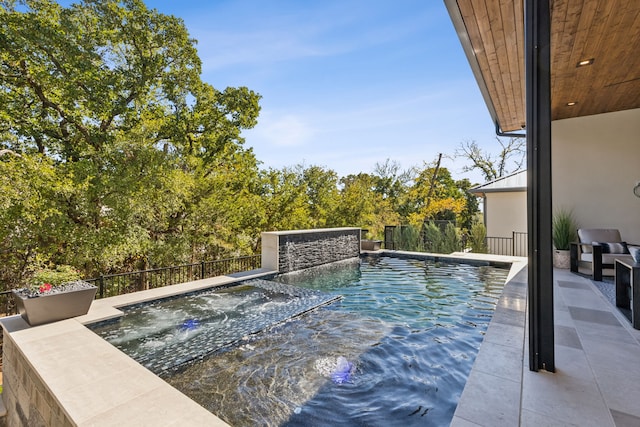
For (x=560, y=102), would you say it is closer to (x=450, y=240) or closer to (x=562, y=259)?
(x=562, y=259)

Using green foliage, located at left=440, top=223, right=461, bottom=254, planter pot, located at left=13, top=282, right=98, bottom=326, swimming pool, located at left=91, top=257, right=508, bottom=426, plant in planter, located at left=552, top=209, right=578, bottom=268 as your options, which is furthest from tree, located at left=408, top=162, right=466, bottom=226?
planter pot, located at left=13, top=282, right=98, bottom=326

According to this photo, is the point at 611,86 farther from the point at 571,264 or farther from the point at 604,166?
the point at 571,264

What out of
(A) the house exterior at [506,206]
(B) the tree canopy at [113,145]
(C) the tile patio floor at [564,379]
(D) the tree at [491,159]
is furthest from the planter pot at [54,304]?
(D) the tree at [491,159]

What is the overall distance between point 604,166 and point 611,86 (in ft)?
6.98

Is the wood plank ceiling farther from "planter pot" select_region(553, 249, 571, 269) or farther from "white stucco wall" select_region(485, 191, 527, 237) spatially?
"white stucco wall" select_region(485, 191, 527, 237)

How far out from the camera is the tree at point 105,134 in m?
7.30

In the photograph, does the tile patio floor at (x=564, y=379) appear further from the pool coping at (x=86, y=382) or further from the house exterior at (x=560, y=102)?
the house exterior at (x=560, y=102)

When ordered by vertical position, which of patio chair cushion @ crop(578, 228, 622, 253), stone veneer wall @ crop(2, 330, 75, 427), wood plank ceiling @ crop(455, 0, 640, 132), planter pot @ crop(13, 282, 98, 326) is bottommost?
stone veneer wall @ crop(2, 330, 75, 427)

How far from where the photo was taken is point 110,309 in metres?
4.43

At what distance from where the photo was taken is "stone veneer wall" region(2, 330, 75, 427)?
2338 millimetres

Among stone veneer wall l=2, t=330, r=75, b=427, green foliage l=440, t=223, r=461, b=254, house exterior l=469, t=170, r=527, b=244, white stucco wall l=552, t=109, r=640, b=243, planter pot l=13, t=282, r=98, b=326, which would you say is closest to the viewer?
stone veneer wall l=2, t=330, r=75, b=427

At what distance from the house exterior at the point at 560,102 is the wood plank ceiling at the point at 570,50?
0.04ft

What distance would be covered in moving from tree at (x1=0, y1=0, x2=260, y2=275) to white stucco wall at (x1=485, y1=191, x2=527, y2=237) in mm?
9953

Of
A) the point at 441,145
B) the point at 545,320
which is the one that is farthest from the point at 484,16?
the point at 441,145
